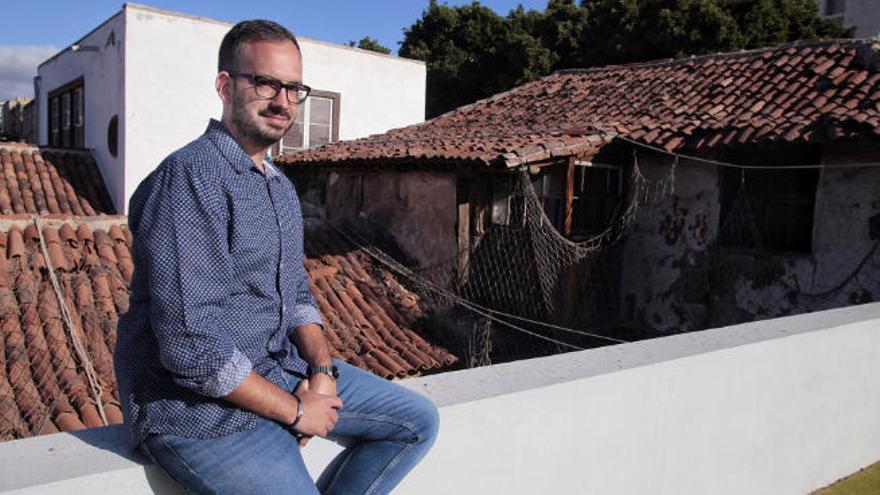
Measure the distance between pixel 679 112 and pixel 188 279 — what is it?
8.62 meters

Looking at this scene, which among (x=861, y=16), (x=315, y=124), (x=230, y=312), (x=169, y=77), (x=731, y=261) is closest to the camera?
(x=230, y=312)

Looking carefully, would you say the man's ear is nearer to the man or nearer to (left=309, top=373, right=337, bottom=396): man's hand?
the man

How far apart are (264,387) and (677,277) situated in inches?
315

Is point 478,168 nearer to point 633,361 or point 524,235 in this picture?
point 524,235

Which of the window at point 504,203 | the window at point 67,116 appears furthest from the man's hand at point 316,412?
the window at point 67,116

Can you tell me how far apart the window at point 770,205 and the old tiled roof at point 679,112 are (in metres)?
0.66

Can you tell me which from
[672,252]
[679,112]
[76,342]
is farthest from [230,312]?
[679,112]

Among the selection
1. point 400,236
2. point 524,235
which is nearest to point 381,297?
point 400,236

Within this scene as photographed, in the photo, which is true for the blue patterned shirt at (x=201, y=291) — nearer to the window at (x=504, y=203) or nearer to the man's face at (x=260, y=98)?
the man's face at (x=260, y=98)

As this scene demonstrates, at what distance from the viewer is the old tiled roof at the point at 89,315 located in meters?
5.41

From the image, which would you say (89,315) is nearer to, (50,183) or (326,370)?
(326,370)

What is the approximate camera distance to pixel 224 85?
1639 millimetres

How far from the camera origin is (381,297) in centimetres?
872

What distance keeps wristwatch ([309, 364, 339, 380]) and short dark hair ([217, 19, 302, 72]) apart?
30.2 inches
